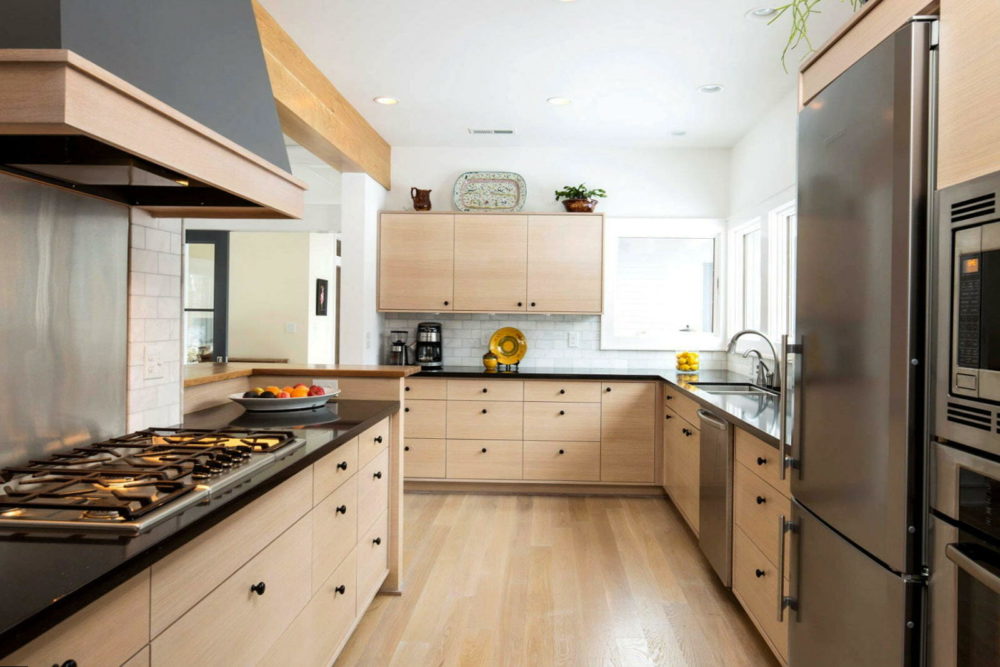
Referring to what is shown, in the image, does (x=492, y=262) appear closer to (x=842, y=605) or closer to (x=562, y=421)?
(x=562, y=421)

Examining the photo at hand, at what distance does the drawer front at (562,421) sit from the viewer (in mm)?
4730

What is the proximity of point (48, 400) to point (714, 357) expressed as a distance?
4.53 m

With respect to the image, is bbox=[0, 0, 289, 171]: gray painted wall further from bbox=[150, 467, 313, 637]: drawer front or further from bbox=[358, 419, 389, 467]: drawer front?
bbox=[358, 419, 389, 467]: drawer front

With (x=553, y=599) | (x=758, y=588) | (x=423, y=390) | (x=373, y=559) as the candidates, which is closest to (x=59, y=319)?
(x=373, y=559)

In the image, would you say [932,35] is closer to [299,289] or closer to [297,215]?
[297,215]

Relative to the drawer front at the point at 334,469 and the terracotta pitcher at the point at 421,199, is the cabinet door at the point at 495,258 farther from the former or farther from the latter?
the drawer front at the point at 334,469

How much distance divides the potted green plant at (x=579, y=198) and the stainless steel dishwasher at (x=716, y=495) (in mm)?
2081

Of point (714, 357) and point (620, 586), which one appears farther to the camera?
point (714, 357)

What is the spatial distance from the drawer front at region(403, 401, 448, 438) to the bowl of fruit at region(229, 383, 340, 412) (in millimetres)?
1984

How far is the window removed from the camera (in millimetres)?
5289

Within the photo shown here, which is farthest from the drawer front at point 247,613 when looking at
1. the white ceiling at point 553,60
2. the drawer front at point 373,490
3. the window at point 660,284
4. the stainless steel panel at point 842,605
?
the window at point 660,284

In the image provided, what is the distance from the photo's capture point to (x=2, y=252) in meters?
1.65

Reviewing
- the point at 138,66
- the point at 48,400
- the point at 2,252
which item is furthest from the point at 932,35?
the point at 48,400

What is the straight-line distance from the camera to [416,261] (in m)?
5.04
